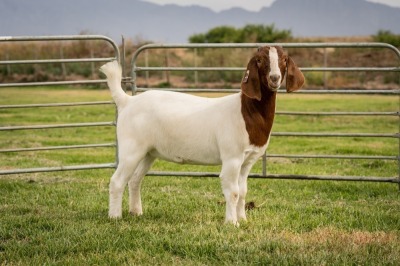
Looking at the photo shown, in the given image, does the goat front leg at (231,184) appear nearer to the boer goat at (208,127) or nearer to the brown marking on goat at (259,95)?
the boer goat at (208,127)

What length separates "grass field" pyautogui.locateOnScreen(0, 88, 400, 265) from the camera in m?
4.61

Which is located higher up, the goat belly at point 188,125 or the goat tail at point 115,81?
the goat tail at point 115,81

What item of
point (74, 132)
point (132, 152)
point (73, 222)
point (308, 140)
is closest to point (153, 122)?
point (132, 152)

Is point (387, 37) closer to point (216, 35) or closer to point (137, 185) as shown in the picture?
point (216, 35)

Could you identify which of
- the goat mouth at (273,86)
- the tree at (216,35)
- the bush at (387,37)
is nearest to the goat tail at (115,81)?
the goat mouth at (273,86)

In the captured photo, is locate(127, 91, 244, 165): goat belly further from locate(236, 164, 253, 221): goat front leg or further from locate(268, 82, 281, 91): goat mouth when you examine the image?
locate(268, 82, 281, 91): goat mouth

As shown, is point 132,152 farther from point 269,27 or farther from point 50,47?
point 269,27

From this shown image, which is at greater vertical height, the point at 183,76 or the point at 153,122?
the point at 153,122

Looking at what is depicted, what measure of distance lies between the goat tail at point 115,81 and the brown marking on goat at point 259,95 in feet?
4.31

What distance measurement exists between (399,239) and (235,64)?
28.8 meters

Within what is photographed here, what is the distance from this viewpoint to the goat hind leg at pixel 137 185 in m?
6.21

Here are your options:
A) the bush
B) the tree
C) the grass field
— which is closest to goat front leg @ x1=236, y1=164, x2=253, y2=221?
the grass field

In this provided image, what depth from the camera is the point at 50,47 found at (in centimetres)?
4181

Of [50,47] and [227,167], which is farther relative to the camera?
[50,47]
